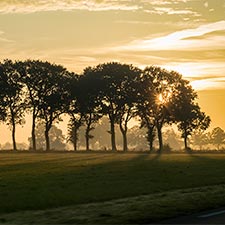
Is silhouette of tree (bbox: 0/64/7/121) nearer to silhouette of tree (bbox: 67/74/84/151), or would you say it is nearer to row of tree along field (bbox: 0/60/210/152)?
row of tree along field (bbox: 0/60/210/152)

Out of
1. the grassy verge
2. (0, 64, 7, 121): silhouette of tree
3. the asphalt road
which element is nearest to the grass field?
the grassy verge

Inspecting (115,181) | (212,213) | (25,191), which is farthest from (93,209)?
(115,181)

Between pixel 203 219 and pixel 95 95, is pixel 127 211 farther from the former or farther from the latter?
pixel 95 95

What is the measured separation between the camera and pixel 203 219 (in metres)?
17.0

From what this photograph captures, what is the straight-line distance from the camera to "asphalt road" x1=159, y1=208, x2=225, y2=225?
16.4m

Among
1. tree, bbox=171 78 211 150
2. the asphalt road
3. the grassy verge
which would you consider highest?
tree, bbox=171 78 211 150

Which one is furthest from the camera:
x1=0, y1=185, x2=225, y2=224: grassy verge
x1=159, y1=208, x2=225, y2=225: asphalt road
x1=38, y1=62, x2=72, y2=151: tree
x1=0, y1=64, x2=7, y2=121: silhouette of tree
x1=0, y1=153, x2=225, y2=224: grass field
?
x1=38, y1=62, x2=72, y2=151: tree

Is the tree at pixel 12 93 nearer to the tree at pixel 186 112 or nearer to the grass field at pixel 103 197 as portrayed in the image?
the tree at pixel 186 112

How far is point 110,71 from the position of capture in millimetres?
104188

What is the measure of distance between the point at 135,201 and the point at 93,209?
2784 millimetres

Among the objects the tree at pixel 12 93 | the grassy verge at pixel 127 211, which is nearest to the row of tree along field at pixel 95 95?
the tree at pixel 12 93

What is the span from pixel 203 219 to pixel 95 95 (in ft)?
284

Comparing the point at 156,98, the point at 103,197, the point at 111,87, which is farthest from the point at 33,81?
the point at 103,197

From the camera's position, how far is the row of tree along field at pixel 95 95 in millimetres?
101750
